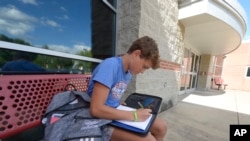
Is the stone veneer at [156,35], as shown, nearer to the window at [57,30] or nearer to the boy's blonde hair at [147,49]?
the window at [57,30]

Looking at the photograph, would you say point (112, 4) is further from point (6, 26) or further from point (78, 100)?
point (78, 100)

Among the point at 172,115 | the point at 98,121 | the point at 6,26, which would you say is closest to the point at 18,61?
the point at 6,26

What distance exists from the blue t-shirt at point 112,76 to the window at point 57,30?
74 centimetres

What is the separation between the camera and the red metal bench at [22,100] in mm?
955

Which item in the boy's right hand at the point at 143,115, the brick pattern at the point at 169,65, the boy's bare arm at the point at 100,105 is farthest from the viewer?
the brick pattern at the point at 169,65

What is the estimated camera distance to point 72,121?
0.92 metres

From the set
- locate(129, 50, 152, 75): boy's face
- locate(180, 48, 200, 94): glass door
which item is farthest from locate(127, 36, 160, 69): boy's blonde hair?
locate(180, 48, 200, 94): glass door

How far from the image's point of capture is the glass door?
21.6 feet

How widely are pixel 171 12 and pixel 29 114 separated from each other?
352 centimetres

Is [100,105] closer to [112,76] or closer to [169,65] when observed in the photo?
[112,76]

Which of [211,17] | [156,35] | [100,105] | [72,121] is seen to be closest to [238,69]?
[211,17]

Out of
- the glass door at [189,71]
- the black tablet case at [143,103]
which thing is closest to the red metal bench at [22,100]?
the black tablet case at [143,103]

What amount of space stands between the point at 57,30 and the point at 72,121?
110 cm

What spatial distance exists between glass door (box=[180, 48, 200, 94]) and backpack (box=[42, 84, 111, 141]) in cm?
546
